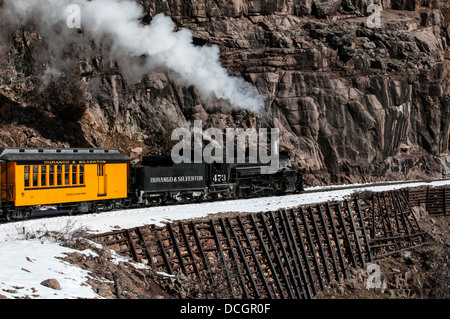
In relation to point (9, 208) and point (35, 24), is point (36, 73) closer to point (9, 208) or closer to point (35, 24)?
point (35, 24)

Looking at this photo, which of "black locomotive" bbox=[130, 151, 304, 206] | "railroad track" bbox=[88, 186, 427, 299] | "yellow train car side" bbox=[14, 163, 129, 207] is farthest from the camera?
"black locomotive" bbox=[130, 151, 304, 206]

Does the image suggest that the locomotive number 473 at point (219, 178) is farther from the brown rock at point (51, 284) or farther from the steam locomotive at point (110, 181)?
the brown rock at point (51, 284)

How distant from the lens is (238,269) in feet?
52.9

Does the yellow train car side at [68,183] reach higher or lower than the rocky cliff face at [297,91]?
A: lower

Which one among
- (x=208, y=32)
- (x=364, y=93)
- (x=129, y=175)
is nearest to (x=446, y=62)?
(x=364, y=93)

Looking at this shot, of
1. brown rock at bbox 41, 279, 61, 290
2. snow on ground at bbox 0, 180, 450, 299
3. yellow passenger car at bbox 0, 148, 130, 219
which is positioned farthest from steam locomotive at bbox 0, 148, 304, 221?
brown rock at bbox 41, 279, 61, 290

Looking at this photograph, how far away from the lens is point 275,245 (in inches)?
722

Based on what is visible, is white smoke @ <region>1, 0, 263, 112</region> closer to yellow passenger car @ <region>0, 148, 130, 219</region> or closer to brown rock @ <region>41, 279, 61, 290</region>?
yellow passenger car @ <region>0, 148, 130, 219</region>

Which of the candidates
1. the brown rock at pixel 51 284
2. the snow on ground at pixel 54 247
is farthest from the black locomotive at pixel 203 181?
the brown rock at pixel 51 284

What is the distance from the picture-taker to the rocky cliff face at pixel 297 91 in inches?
1262

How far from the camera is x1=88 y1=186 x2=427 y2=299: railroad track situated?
15242 millimetres

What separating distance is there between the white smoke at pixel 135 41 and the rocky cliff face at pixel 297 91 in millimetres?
793

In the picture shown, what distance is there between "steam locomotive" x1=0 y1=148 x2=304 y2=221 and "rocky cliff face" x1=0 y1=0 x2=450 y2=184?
9.92 m

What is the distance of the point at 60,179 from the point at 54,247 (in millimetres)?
5381
